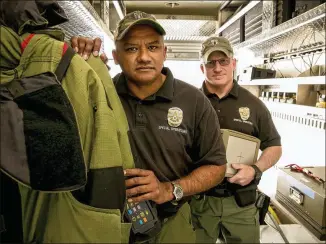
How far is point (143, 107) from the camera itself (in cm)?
125

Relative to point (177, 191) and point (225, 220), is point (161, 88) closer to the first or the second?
point (177, 191)

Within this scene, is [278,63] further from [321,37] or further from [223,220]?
[223,220]

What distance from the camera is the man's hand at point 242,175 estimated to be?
65.9 inches

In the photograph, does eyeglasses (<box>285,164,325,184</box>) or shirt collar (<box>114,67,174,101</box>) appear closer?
shirt collar (<box>114,67,174,101</box>)

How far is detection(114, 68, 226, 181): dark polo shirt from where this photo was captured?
1229 mm

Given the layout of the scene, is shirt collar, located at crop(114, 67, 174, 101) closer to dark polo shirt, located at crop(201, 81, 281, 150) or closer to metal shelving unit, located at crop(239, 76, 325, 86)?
dark polo shirt, located at crop(201, 81, 281, 150)

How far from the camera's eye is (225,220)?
1.87 m

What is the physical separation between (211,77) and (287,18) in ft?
3.95

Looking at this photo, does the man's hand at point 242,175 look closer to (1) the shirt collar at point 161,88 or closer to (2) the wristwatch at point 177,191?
(2) the wristwatch at point 177,191

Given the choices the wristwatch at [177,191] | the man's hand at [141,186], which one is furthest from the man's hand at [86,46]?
the wristwatch at [177,191]

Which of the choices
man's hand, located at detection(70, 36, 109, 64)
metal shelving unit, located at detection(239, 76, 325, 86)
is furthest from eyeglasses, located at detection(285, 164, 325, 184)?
man's hand, located at detection(70, 36, 109, 64)

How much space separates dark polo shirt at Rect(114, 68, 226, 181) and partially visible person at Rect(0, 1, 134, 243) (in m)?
0.42

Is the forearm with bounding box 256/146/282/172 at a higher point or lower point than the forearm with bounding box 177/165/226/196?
lower

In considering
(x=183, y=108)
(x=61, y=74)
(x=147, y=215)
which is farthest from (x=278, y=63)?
(x=61, y=74)
